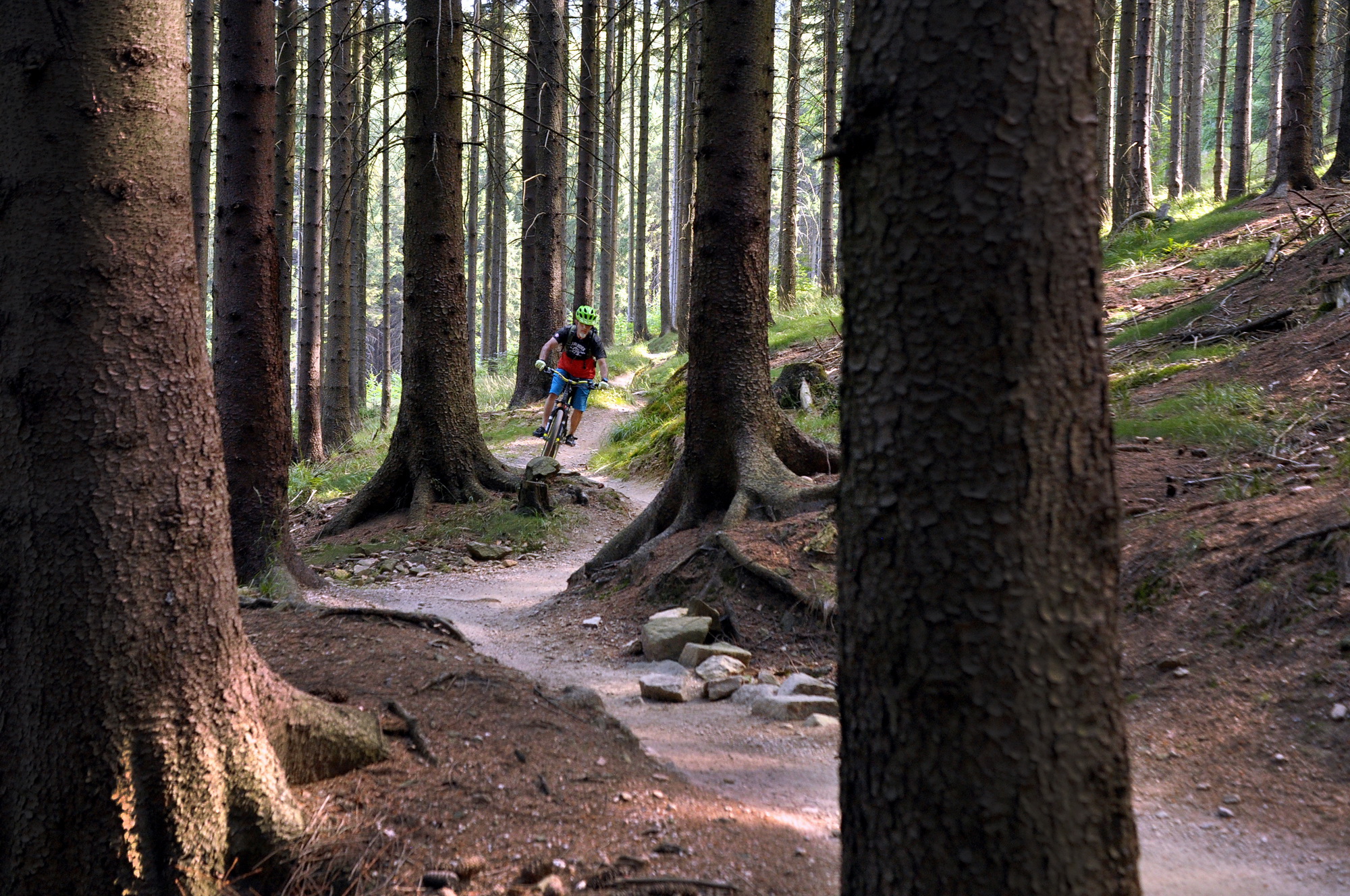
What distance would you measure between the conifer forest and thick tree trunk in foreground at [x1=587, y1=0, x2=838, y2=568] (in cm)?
4

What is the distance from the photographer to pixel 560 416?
12.2 metres

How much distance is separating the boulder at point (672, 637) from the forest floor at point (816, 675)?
18cm

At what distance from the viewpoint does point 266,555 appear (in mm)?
7406

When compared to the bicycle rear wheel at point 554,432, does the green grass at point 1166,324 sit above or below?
above

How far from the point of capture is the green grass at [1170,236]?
13.7m

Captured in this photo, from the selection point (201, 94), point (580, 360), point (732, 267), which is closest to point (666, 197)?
point (201, 94)

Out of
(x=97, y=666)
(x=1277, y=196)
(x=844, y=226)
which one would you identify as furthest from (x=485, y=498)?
(x=1277, y=196)

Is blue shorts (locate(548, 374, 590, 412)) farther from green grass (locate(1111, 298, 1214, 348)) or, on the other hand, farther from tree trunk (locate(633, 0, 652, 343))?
tree trunk (locate(633, 0, 652, 343))

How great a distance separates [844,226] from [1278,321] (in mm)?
8054

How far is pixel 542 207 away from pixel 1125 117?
1091 centimetres

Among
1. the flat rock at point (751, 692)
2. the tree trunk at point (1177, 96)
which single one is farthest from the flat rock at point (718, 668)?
the tree trunk at point (1177, 96)

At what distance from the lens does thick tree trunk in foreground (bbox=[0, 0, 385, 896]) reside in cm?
275

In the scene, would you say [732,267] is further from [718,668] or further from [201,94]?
[201,94]

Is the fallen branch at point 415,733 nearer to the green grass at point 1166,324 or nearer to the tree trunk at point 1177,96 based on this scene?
the green grass at point 1166,324
